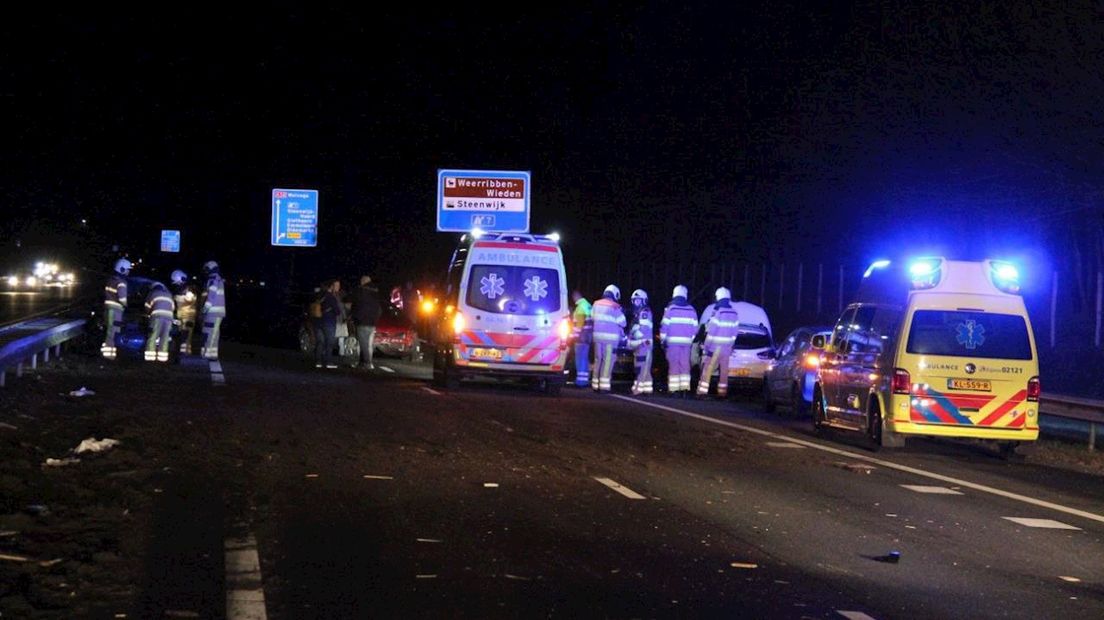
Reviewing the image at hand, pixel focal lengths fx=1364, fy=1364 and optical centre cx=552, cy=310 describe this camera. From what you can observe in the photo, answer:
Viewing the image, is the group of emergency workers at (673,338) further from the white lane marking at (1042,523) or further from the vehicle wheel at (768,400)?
the white lane marking at (1042,523)

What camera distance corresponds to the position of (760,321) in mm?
24984

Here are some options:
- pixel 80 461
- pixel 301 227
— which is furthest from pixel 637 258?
pixel 80 461

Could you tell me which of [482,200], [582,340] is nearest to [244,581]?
[582,340]

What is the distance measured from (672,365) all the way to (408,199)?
175ft

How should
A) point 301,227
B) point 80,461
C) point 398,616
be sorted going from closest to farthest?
point 398,616
point 80,461
point 301,227

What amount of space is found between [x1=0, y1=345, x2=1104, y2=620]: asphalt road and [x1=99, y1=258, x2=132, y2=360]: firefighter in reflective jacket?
23.8ft

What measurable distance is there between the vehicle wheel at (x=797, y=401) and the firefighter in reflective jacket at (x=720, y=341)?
10.0 feet

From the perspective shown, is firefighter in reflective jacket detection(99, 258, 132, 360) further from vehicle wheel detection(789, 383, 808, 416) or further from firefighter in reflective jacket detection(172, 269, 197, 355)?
vehicle wheel detection(789, 383, 808, 416)

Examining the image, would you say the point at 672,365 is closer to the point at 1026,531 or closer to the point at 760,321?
the point at 760,321

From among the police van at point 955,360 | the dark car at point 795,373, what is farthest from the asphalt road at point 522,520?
the dark car at point 795,373

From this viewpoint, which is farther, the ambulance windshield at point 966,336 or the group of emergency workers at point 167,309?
the group of emergency workers at point 167,309

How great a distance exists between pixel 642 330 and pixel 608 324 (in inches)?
23.4

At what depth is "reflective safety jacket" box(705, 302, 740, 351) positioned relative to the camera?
2300 centimetres

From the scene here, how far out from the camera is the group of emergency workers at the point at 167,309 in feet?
80.1
